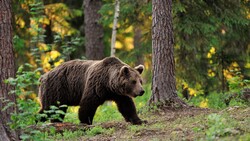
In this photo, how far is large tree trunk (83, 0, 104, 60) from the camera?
56.5ft

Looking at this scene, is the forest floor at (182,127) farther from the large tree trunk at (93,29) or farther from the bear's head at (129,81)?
the large tree trunk at (93,29)

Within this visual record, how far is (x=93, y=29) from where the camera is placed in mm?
17422

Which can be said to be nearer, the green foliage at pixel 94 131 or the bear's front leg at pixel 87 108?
the green foliage at pixel 94 131

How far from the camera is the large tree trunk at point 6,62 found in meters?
7.33

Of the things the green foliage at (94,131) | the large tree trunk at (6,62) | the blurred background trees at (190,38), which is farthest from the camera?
the blurred background trees at (190,38)

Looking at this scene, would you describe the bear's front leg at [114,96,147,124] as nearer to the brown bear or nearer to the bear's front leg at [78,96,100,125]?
the brown bear

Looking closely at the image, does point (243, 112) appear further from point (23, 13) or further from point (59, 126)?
point (23, 13)

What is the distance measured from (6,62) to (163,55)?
3857 millimetres

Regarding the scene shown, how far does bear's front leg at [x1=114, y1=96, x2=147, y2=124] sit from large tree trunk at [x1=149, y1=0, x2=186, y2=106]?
2.42ft

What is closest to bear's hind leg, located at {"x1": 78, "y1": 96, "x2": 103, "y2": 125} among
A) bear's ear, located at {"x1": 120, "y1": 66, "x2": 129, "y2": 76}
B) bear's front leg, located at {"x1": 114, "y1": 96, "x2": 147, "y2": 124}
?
bear's front leg, located at {"x1": 114, "y1": 96, "x2": 147, "y2": 124}

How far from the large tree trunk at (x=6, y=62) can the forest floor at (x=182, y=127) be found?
1.37 m

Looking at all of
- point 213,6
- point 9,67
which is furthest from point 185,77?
point 9,67

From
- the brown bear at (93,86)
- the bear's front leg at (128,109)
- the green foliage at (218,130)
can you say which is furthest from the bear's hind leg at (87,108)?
the green foliage at (218,130)

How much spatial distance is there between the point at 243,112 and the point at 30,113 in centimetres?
404
